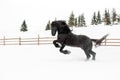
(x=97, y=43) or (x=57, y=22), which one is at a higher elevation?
(x=57, y=22)

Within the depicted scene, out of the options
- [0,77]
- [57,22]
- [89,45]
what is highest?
[57,22]

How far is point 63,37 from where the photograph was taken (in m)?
9.91

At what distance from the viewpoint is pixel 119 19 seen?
67750mm

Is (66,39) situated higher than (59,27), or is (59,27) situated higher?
(59,27)

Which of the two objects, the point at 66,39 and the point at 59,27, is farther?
the point at 59,27

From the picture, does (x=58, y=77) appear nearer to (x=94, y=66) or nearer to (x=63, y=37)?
(x=94, y=66)

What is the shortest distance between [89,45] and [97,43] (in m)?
0.55

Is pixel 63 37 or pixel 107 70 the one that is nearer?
pixel 107 70

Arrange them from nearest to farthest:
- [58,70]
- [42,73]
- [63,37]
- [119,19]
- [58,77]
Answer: [58,77], [42,73], [58,70], [63,37], [119,19]

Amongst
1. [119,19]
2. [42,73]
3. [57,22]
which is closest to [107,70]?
[42,73]

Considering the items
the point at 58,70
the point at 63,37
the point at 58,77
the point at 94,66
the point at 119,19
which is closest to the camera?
the point at 58,77

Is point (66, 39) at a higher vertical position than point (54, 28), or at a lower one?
lower

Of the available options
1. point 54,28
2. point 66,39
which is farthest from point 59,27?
point 66,39

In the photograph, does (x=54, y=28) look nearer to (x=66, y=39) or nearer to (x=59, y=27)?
(x=59, y=27)
